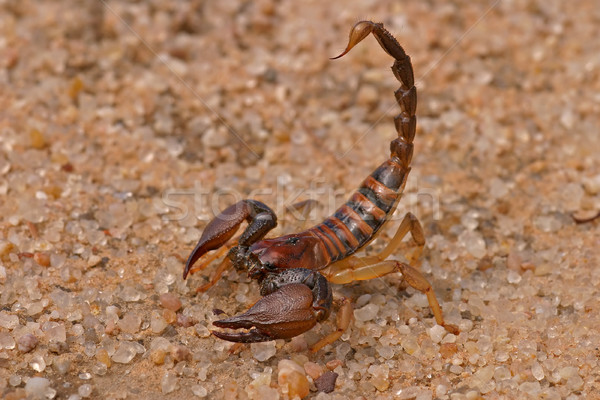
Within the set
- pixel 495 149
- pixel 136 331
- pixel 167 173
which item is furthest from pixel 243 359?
pixel 495 149

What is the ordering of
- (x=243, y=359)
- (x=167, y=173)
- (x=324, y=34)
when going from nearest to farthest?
(x=243, y=359)
(x=167, y=173)
(x=324, y=34)

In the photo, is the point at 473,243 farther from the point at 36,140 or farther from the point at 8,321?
the point at 36,140

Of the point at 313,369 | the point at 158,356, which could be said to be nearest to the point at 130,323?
the point at 158,356

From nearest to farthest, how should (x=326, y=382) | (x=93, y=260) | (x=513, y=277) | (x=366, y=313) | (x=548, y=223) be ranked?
(x=326, y=382)
(x=366, y=313)
(x=93, y=260)
(x=513, y=277)
(x=548, y=223)

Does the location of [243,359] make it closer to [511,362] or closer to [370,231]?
[370,231]

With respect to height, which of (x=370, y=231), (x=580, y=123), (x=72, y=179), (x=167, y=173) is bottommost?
(x=72, y=179)

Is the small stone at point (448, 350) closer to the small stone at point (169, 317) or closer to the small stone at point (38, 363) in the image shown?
the small stone at point (169, 317)
